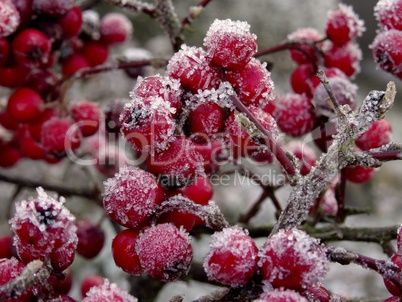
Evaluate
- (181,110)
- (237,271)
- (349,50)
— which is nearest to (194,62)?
(181,110)

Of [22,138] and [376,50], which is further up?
[376,50]

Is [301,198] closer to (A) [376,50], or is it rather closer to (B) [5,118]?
(A) [376,50]

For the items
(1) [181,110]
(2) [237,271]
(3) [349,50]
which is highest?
(3) [349,50]

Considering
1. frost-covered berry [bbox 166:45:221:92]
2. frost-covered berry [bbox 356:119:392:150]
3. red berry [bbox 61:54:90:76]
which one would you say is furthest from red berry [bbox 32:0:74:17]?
frost-covered berry [bbox 356:119:392:150]

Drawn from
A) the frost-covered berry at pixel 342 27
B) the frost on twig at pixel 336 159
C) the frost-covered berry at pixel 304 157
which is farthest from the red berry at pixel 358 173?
the frost on twig at pixel 336 159

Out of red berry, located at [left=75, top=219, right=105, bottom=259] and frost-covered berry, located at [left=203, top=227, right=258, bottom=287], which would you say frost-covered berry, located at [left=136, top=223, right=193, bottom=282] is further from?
red berry, located at [left=75, top=219, right=105, bottom=259]

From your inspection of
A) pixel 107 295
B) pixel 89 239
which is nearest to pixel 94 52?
pixel 89 239

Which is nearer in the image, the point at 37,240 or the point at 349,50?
the point at 37,240
